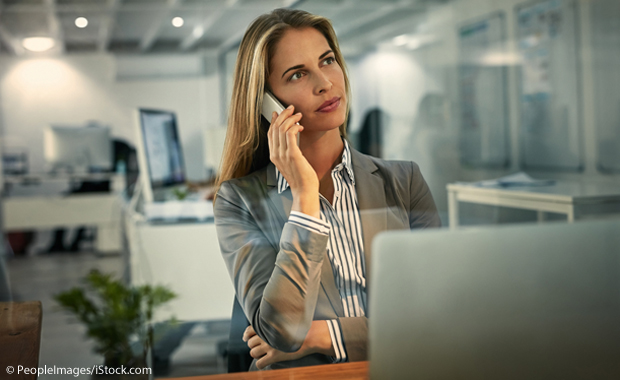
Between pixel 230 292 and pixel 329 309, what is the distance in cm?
24

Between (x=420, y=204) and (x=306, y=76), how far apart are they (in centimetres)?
41

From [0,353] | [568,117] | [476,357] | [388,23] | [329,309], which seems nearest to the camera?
[476,357]

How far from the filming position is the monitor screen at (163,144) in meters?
1.61

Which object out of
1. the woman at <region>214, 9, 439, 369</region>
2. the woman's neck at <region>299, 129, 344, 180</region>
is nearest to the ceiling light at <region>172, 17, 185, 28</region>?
the woman at <region>214, 9, 439, 369</region>

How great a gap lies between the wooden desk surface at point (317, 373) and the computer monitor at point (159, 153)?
683 millimetres

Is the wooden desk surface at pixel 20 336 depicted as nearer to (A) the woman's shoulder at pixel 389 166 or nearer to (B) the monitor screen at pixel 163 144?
(B) the monitor screen at pixel 163 144

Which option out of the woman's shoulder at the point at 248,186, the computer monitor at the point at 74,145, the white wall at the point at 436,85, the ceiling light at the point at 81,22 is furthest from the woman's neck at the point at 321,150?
the ceiling light at the point at 81,22

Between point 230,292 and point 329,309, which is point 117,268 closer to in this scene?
point 230,292

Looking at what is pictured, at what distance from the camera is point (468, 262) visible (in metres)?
0.88

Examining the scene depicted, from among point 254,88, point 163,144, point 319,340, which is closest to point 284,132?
point 254,88

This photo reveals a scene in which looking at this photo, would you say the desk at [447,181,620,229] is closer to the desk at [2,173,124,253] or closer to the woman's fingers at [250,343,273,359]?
the woman's fingers at [250,343,273,359]

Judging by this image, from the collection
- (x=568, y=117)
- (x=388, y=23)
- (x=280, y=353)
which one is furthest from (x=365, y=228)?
(x=568, y=117)

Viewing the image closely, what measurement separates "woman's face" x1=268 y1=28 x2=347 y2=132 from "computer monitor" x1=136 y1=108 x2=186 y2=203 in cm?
56

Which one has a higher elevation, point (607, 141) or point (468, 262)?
point (607, 141)
